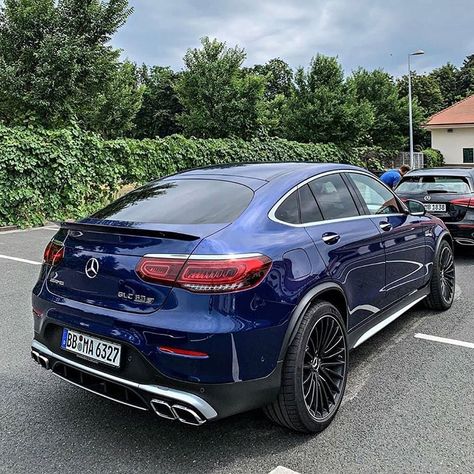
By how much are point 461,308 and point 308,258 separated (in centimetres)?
319

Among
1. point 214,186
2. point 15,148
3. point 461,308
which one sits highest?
point 15,148

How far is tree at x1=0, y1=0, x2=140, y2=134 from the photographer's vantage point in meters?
14.9

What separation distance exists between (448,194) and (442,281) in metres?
3.02

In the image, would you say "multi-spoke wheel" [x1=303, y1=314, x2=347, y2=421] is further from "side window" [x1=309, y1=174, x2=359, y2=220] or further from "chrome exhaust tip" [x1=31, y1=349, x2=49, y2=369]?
"chrome exhaust tip" [x1=31, y1=349, x2=49, y2=369]

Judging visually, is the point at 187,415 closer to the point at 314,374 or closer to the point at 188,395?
the point at 188,395

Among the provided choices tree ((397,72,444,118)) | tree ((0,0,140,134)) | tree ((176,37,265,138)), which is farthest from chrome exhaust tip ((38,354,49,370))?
tree ((397,72,444,118))

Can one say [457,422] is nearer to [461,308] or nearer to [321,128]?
[461,308]

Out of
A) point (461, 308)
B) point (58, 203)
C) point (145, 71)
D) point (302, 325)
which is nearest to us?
point (302, 325)

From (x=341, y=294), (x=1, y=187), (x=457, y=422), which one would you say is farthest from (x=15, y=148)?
(x=457, y=422)

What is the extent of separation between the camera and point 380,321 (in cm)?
384

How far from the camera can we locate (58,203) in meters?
12.2

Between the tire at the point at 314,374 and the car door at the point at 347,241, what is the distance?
272 mm

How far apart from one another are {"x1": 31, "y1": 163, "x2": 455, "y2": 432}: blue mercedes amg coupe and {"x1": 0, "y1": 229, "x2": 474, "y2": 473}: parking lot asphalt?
0.74 feet

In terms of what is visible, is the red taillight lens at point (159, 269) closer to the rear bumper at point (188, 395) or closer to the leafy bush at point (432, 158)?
the rear bumper at point (188, 395)
